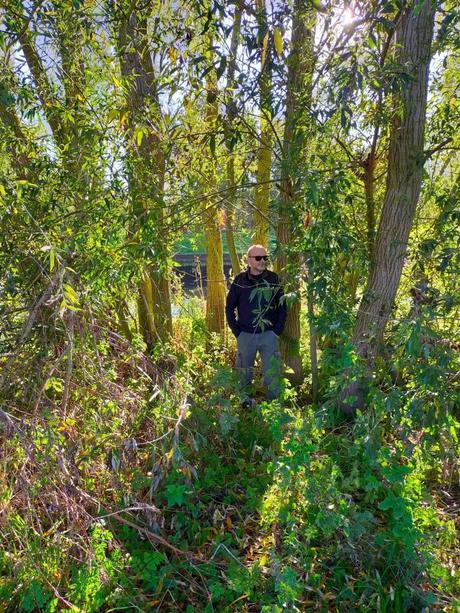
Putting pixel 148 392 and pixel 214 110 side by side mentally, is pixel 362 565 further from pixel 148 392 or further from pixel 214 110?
pixel 214 110

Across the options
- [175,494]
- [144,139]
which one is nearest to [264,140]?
[144,139]

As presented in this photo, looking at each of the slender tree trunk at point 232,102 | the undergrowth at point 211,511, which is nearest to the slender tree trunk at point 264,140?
the slender tree trunk at point 232,102

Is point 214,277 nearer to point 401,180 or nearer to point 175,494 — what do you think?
point 401,180

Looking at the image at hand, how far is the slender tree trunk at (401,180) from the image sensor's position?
2551 mm

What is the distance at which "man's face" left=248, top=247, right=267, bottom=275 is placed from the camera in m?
3.53

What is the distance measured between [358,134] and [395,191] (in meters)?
0.50

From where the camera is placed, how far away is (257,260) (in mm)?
3547

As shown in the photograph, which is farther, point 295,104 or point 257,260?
point 257,260

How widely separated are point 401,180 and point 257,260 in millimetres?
1231

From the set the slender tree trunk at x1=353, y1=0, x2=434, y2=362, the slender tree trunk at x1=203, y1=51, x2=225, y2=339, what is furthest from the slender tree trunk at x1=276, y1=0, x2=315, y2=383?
the slender tree trunk at x1=203, y1=51, x2=225, y2=339

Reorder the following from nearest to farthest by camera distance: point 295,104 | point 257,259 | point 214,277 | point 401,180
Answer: point 295,104 < point 401,180 < point 257,259 < point 214,277

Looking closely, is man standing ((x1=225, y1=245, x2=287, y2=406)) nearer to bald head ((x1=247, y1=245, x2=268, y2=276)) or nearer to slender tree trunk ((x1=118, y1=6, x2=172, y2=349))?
bald head ((x1=247, y1=245, x2=268, y2=276))

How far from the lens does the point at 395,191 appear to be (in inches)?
116

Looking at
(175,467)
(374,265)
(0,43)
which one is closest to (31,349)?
(175,467)
